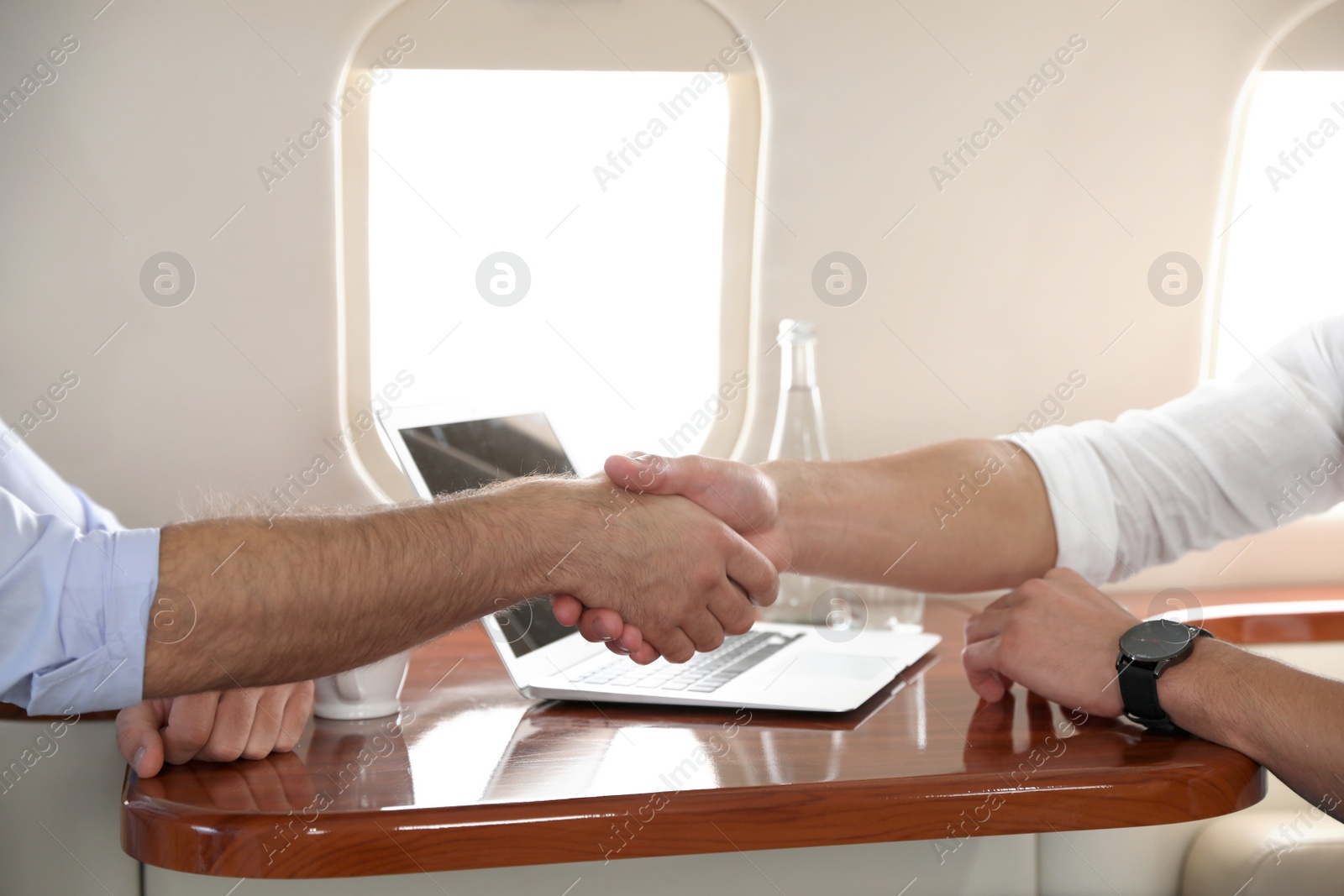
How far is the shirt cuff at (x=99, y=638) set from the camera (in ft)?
2.38

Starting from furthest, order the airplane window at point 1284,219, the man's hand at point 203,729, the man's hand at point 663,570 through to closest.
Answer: the airplane window at point 1284,219 < the man's hand at point 663,570 < the man's hand at point 203,729

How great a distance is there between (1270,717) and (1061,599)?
0.21 meters

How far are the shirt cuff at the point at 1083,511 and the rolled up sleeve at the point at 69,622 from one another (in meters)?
0.92

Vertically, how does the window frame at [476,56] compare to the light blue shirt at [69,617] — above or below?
above

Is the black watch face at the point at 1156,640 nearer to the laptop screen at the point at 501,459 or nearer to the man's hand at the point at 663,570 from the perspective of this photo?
the man's hand at the point at 663,570

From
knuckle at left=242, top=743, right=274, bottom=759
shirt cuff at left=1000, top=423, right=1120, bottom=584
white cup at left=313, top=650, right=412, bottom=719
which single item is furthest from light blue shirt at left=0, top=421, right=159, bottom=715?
shirt cuff at left=1000, top=423, right=1120, bottom=584

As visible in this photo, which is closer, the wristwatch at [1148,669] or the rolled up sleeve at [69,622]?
the rolled up sleeve at [69,622]

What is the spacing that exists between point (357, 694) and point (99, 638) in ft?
0.83

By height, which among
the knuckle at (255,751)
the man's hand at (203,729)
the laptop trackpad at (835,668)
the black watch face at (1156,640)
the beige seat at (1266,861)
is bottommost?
the beige seat at (1266,861)

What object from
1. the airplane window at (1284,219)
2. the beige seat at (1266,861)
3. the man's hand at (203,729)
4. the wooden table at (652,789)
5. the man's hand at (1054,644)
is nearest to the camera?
the wooden table at (652,789)

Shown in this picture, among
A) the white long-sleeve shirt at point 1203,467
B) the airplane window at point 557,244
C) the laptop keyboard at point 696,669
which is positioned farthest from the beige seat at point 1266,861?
the airplane window at point 557,244

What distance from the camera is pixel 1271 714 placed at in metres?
0.80

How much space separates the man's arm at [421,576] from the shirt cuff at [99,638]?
0.5 inches

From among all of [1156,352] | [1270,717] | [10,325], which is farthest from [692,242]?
[1270,717]
